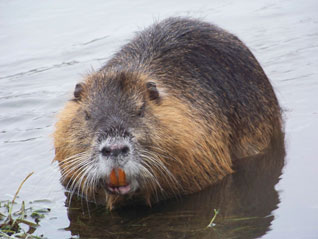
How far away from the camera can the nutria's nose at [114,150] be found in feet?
12.4

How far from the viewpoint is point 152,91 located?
4.47 m

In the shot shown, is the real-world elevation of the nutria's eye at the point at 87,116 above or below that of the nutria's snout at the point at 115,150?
above

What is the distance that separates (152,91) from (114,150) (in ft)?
2.61

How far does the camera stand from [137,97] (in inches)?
172

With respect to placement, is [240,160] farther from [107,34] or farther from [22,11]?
[22,11]

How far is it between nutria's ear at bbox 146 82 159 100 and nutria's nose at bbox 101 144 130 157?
2.37ft

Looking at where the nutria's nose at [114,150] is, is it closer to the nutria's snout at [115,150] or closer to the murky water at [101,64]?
the nutria's snout at [115,150]

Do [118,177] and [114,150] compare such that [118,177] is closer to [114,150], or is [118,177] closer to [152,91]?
[114,150]

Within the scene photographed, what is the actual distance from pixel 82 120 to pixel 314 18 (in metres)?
5.64

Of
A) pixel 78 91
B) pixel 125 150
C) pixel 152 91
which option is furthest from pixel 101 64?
pixel 125 150

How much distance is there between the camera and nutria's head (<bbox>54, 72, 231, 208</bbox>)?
13.0 feet

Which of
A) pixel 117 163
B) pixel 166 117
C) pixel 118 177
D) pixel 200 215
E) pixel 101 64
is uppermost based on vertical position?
pixel 101 64

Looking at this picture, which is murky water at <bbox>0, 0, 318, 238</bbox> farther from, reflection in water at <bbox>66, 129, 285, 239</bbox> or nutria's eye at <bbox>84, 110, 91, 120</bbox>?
nutria's eye at <bbox>84, 110, 91, 120</bbox>

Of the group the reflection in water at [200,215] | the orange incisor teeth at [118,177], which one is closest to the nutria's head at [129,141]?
the orange incisor teeth at [118,177]
